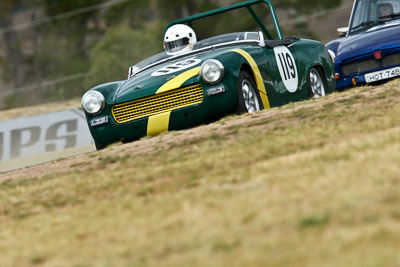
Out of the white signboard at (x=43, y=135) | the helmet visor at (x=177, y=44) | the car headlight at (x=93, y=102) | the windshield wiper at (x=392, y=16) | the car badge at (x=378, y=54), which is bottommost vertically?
the white signboard at (x=43, y=135)

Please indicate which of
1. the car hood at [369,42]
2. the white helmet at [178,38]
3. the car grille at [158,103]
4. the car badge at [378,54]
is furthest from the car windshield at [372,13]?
the car grille at [158,103]

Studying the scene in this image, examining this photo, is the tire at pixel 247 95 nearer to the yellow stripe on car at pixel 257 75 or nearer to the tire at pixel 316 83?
the yellow stripe on car at pixel 257 75

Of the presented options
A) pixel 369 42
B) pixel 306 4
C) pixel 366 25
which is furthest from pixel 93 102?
pixel 306 4

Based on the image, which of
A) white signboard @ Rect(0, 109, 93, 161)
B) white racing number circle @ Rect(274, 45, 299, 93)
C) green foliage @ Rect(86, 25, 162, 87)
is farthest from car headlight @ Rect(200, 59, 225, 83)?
green foliage @ Rect(86, 25, 162, 87)

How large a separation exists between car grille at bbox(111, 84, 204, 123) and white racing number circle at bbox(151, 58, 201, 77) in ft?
1.21

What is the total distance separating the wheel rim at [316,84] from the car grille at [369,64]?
65 centimetres

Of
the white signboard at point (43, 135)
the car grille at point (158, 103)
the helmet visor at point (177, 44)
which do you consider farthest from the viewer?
the white signboard at point (43, 135)

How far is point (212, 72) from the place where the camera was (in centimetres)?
829

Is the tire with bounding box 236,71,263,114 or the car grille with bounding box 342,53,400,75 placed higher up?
the tire with bounding box 236,71,263,114

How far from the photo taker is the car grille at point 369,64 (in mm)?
10766

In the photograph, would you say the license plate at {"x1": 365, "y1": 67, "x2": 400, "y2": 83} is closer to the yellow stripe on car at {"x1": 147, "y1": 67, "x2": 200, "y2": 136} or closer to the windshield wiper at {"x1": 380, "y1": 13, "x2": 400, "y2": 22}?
the windshield wiper at {"x1": 380, "y1": 13, "x2": 400, "y2": 22}

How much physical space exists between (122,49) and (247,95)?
51.9 ft

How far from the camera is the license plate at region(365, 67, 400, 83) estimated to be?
35.3 ft

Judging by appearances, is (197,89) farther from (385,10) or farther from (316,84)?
(385,10)
